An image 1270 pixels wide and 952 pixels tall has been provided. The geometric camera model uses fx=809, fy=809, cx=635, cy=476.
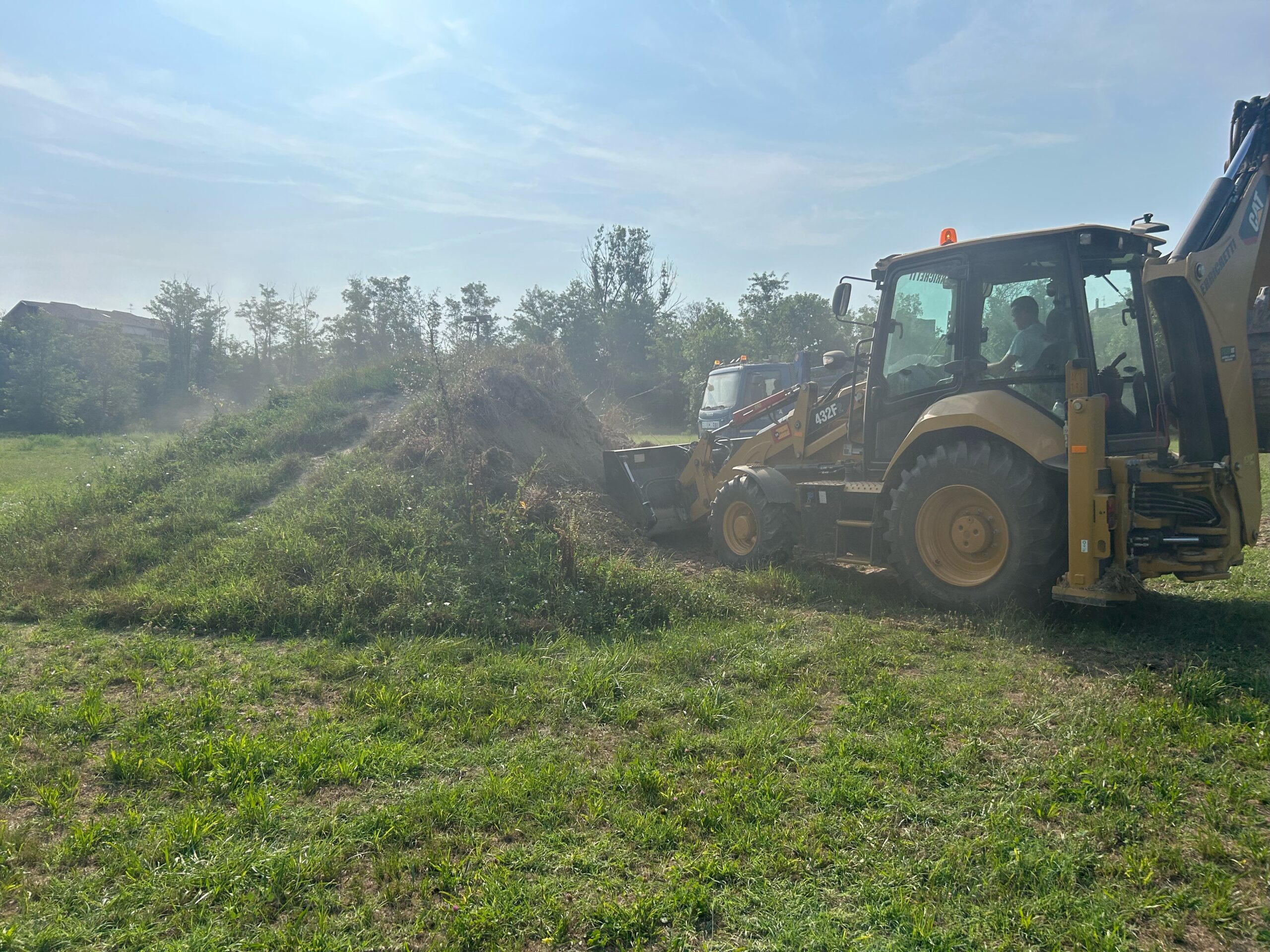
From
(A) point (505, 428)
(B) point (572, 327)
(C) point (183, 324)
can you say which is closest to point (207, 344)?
(C) point (183, 324)

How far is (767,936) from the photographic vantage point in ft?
9.05

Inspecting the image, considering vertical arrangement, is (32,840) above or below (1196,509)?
below

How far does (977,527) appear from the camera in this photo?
6.30 m

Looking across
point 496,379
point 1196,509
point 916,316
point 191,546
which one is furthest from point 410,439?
point 1196,509

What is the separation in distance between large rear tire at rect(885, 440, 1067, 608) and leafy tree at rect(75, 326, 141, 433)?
33678mm

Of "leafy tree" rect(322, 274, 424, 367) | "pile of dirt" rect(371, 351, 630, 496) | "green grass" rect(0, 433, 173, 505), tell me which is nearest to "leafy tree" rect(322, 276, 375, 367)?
"leafy tree" rect(322, 274, 424, 367)

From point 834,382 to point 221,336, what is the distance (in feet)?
139

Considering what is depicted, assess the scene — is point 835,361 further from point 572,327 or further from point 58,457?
point 572,327

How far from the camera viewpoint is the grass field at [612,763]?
287cm

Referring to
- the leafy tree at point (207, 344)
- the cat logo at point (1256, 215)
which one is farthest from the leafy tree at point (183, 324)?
the cat logo at point (1256, 215)

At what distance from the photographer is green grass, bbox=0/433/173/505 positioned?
13.3m

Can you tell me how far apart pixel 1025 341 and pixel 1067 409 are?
103 cm

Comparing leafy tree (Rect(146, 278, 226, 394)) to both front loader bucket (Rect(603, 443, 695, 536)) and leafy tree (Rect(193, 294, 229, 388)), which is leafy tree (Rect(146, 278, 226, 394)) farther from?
front loader bucket (Rect(603, 443, 695, 536))

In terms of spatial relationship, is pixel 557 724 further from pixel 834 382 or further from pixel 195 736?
pixel 834 382
